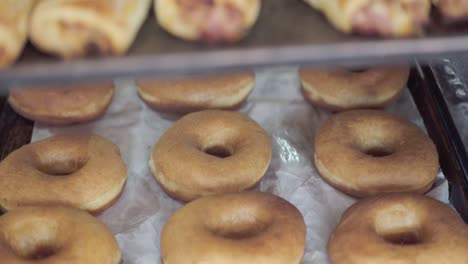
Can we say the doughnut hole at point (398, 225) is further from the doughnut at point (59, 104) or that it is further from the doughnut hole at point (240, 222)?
the doughnut at point (59, 104)

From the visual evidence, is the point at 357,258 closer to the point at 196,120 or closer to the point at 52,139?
the point at 196,120

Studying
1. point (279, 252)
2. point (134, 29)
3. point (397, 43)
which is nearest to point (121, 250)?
point (279, 252)

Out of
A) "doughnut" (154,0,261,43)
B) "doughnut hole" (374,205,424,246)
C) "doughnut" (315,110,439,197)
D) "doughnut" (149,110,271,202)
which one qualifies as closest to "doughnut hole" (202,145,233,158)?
"doughnut" (149,110,271,202)

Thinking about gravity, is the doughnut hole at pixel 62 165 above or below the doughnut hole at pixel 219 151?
below

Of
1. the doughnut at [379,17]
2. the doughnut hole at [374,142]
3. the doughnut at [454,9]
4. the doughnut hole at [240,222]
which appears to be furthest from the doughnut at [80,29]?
the doughnut hole at [374,142]

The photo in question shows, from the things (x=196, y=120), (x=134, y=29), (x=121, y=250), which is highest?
(x=134, y=29)

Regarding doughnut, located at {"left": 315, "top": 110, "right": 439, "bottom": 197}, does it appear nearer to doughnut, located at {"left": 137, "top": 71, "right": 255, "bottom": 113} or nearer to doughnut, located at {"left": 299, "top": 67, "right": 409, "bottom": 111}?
doughnut, located at {"left": 299, "top": 67, "right": 409, "bottom": 111}
